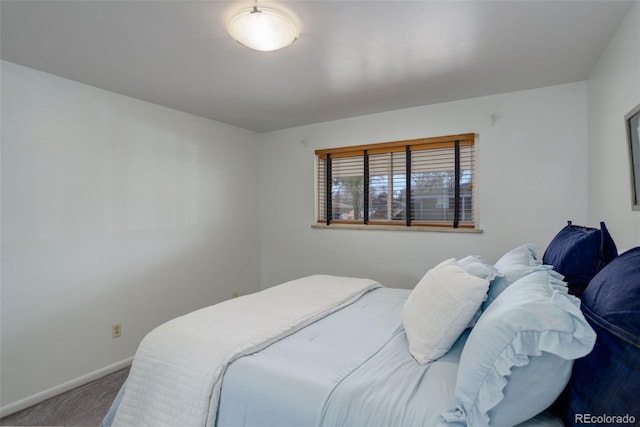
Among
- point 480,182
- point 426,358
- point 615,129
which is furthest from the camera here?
point 480,182

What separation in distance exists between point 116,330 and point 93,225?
0.93m

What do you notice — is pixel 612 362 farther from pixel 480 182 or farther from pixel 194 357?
pixel 480 182

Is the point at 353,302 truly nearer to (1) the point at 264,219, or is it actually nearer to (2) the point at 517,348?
(2) the point at 517,348

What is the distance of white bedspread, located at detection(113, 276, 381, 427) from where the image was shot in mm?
1413

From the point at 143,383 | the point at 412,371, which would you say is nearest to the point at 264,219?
the point at 143,383

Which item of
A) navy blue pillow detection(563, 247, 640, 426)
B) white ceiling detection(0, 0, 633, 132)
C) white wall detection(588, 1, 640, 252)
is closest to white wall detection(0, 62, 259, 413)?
white ceiling detection(0, 0, 633, 132)

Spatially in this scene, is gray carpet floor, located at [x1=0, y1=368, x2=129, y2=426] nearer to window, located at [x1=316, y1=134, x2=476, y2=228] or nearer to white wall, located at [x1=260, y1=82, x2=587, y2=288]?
white wall, located at [x1=260, y1=82, x2=587, y2=288]

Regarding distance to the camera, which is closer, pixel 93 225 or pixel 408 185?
pixel 93 225

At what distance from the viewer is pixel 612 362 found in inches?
35.5

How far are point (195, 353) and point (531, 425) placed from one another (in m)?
1.32

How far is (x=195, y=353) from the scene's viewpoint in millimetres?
1547

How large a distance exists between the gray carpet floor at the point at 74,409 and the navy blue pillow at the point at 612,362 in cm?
260

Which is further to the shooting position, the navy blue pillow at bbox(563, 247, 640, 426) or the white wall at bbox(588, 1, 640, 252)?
the white wall at bbox(588, 1, 640, 252)

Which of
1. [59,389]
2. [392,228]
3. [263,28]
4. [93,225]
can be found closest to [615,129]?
[392,228]
